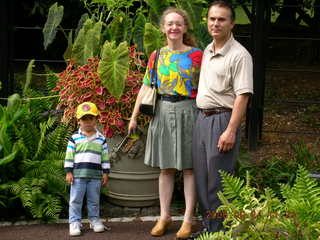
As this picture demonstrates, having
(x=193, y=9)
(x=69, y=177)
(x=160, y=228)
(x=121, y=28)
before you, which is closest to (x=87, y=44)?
(x=121, y=28)

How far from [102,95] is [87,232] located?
3.87ft

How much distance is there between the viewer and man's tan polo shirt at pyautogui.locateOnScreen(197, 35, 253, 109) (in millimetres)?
3975

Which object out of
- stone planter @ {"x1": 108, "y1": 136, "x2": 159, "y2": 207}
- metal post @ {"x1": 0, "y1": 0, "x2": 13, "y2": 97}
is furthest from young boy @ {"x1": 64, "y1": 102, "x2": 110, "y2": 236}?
metal post @ {"x1": 0, "y1": 0, "x2": 13, "y2": 97}

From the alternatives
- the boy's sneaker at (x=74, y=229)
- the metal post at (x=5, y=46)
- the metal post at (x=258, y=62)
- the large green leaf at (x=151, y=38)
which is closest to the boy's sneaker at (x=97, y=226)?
the boy's sneaker at (x=74, y=229)

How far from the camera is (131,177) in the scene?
17.2 ft

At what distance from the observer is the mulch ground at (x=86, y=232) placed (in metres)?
4.64

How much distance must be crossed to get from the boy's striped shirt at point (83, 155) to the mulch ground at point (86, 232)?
0.47 metres

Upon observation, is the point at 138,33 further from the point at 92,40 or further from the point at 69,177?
the point at 69,177

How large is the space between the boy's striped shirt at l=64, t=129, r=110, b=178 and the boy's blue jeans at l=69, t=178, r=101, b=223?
7 cm

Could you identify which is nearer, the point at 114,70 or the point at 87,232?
the point at 87,232

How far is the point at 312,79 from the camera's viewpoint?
1085 cm

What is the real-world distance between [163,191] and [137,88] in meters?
1.03

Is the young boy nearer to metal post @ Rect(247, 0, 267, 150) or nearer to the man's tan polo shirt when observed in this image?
the man's tan polo shirt

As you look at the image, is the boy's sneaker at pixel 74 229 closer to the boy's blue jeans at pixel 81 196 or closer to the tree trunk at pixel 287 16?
the boy's blue jeans at pixel 81 196
